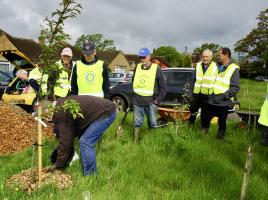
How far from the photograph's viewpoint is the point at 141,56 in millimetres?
8547

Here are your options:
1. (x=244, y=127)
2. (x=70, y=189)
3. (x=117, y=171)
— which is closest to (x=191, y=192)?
(x=117, y=171)

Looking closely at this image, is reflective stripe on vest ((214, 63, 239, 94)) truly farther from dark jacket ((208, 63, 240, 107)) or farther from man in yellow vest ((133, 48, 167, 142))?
man in yellow vest ((133, 48, 167, 142))

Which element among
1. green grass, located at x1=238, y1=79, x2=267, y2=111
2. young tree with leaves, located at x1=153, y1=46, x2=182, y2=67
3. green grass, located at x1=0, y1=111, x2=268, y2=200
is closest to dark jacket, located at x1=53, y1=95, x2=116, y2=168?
green grass, located at x1=0, y1=111, x2=268, y2=200

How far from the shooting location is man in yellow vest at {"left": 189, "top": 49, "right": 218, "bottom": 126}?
9.01m

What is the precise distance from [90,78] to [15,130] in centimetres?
368

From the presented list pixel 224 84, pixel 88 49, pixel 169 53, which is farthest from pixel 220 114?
pixel 169 53

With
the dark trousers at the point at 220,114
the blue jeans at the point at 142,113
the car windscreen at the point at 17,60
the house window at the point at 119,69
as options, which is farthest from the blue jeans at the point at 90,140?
the house window at the point at 119,69

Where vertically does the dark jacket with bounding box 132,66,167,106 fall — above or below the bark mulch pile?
above

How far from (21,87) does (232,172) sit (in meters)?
8.70

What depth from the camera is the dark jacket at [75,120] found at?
5.39 m

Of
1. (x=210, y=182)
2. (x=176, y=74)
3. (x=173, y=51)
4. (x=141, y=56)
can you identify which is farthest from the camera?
(x=173, y=51)

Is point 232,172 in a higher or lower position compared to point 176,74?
lower

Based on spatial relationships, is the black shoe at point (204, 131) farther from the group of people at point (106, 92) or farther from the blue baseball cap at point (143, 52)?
the blue baseball cap at point (143, 52)

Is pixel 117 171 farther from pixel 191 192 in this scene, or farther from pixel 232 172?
pixel 232 172
